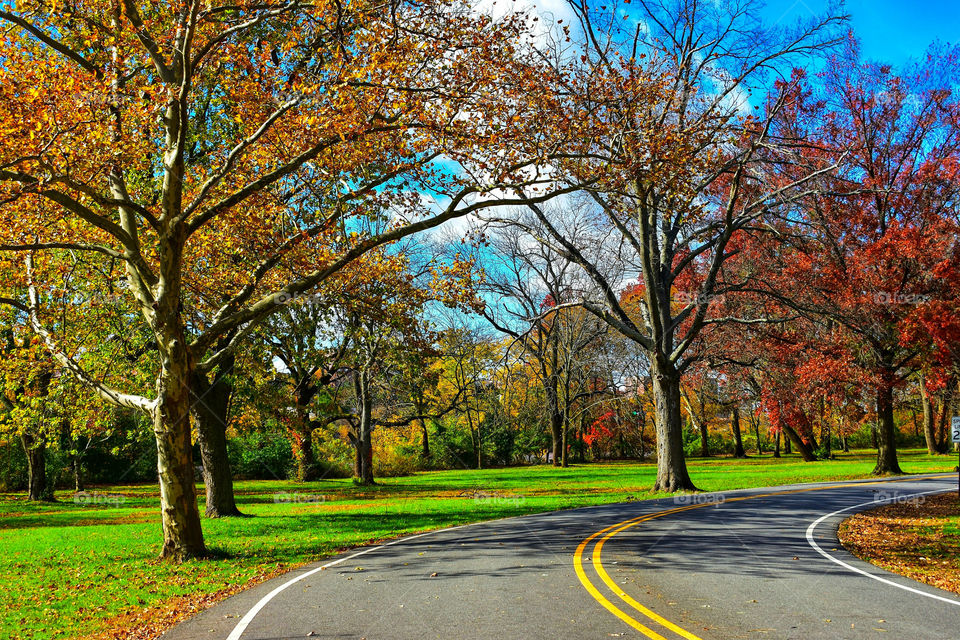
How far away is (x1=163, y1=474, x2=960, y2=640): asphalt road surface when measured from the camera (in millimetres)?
6625

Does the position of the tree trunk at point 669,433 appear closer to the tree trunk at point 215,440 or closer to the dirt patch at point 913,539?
the dirt patch at point 913,539

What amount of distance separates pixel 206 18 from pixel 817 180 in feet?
75.6

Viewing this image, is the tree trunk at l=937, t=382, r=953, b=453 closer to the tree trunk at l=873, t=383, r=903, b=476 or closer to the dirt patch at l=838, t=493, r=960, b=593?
the tree trunk at l=873, t=383, r=903, b=476

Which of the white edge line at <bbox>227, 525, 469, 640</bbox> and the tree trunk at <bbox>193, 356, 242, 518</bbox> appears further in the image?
the tree trunk at <bbox>193, 356, 242, 518</bbox>

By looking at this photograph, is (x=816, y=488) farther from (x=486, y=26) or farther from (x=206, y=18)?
(x=206, y=18)

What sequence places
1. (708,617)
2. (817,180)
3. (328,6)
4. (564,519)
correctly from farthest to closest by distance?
(817,180) < (564,519) < (328,6) < (708,617)

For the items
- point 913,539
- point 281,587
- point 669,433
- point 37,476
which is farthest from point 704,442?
point 281,587

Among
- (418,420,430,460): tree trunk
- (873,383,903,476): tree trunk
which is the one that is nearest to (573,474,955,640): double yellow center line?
(873,383,903,476): tree trunk

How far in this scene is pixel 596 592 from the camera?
809 cm

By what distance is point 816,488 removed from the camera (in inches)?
969

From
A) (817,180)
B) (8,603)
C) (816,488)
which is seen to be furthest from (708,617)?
(817,180)

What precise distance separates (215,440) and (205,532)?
3.73 meters

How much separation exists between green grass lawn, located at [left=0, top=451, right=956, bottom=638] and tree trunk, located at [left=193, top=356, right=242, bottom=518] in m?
1.36

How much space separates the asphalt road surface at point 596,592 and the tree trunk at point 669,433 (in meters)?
9.03
